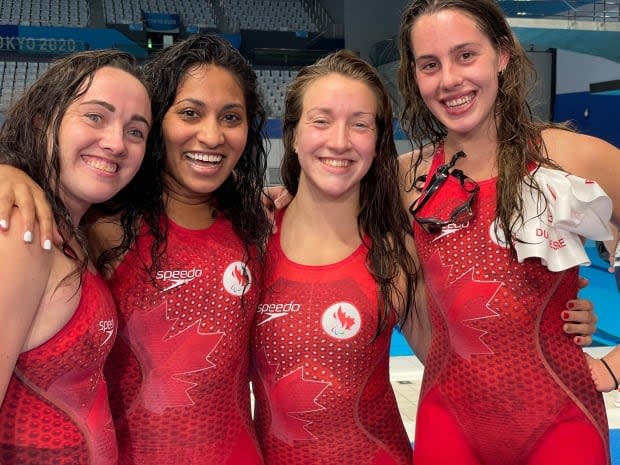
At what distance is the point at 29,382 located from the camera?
5.55 feet

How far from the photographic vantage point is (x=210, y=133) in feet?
6.95

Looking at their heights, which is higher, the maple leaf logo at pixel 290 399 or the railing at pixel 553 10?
the railing at pixel 553 10

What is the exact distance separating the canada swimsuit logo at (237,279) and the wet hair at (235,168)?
0.22ft

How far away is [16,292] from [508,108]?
171cm

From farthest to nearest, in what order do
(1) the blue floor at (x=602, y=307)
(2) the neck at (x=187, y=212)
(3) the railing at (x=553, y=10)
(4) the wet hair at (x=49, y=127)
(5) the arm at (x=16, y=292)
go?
(3) the railing at (x=553, y=10)
(1) the blue floor at (x=602, y=307)
(2) the neck at (x=187, y=212)
(4) the wet hair at (x=49, y=127)
(5) the arm at (x=16, y=292)

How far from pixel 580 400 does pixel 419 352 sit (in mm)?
703

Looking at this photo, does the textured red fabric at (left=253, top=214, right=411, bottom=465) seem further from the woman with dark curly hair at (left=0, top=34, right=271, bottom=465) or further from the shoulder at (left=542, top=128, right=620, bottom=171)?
the shoulder at (left=542, top=128, right=620, bottom=171)

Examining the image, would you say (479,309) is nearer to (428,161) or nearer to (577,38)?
(428,161)

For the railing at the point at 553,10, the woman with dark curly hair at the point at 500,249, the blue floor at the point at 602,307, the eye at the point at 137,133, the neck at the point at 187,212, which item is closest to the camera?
the eye at the point at 137,133

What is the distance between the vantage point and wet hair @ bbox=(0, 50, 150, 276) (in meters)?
1.79

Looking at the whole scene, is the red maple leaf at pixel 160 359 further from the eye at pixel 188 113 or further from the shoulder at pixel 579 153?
the shoulder at pixel 579 153

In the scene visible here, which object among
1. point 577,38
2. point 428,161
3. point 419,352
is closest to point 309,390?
point 419,352

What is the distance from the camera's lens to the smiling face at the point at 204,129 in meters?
2.15

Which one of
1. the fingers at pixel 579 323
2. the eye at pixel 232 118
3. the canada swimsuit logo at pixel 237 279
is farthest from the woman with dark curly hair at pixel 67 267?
the fingers at pixel 579 323
